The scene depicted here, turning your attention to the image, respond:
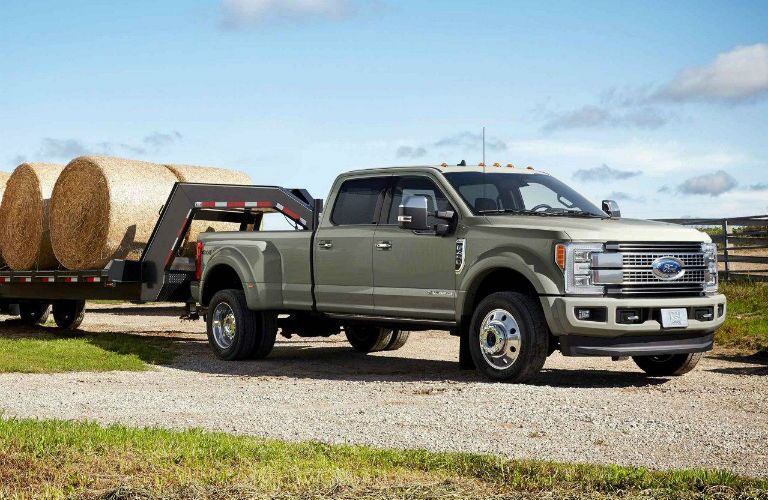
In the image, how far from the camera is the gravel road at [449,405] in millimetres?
8047

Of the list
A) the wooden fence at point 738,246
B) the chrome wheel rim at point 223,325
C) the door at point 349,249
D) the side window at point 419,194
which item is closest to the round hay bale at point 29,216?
the chrome wheel rim at point 223,325

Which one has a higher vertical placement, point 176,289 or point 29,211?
point 29,211

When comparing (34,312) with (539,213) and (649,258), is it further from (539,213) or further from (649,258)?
(649,258)

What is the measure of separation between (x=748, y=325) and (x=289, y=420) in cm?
1043

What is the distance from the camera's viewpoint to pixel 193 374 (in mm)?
12828

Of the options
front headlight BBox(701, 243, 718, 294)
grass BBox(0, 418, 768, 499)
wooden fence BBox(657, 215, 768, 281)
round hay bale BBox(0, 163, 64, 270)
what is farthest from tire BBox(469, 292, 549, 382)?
wooden fence BBox(657, 215, 768, 281)

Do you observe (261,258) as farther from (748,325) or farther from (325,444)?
(748,325)

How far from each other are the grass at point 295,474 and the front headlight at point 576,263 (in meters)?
3.59

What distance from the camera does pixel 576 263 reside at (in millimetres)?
10578

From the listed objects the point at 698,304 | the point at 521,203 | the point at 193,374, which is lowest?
the point at 193,374

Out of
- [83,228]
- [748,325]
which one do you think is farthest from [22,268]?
[748,325]

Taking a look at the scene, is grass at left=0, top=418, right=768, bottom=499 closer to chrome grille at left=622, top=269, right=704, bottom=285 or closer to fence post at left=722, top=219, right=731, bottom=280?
chrome grille at left=622, top=269, right=704, bottom=285

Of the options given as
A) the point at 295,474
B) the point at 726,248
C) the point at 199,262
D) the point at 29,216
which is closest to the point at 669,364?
the point at 199,262

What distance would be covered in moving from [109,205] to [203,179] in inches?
66.8
